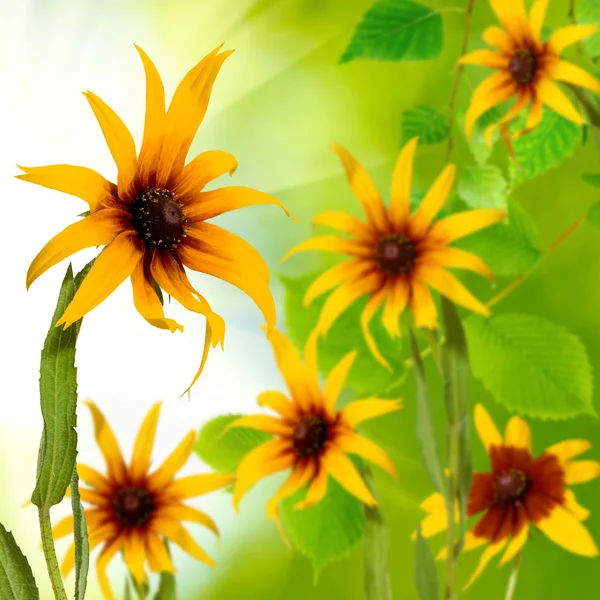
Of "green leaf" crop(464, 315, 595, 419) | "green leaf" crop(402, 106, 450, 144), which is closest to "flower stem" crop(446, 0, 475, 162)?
"green leaf" crop(402, 106, 450, 144)

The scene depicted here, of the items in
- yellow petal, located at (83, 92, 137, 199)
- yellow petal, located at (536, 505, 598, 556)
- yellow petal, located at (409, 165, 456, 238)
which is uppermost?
yellow petal, located at (409, 165, 456, 238)

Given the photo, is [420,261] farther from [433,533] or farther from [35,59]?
[35,59]

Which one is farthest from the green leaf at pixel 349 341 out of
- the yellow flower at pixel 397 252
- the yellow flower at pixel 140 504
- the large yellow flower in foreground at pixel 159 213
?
the large yellow flower in foreground at pixel 159 213

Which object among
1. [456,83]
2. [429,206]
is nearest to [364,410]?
[429,206]

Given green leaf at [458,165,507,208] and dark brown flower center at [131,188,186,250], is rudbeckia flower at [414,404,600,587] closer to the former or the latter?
green leaf at [458,165,507,208]

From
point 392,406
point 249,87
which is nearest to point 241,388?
point 392,406
